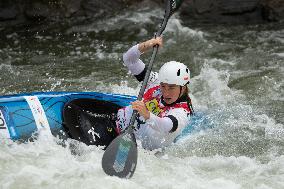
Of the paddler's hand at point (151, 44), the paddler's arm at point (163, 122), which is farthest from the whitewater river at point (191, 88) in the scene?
the paddler's hand at point (151, 44)

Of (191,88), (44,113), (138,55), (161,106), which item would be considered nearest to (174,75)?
(161,106)

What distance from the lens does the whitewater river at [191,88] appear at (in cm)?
493

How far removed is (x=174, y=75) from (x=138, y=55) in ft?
1.77

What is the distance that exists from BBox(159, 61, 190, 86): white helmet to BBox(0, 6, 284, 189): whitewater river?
2.48 ft

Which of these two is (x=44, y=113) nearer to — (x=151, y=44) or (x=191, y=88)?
(x=151, y=44)

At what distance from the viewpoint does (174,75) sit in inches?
194

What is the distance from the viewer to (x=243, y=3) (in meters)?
11.3

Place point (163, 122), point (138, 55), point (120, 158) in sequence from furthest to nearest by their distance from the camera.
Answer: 1. point (138, 55)
2. point (163, 122)
3. point (120, 158)

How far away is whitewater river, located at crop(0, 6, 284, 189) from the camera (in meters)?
4.93

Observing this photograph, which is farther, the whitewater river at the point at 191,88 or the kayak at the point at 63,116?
the kayak at the point at 63,116

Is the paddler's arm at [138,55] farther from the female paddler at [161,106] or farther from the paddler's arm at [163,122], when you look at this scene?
the paddler's arm at [163,122]

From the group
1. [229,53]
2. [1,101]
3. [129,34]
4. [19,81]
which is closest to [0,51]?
[19,81]

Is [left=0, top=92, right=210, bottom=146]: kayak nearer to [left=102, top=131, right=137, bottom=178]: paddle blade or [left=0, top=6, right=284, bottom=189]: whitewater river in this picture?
[left=0, top=6, right=284, bottom=189]: whitewater river

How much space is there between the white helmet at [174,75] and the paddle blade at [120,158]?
25.6 inches
